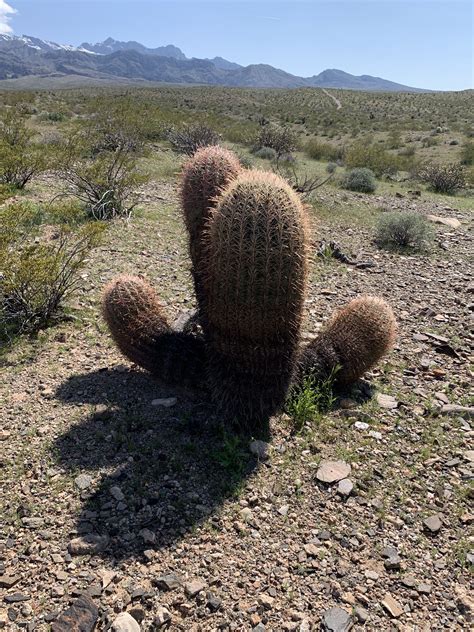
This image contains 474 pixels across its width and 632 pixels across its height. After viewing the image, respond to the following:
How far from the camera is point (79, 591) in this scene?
8.91 feet

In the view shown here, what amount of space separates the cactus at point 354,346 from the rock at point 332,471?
87 centimetres

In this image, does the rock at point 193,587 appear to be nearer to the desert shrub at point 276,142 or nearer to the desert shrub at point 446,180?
the desert shrub at point 446,180

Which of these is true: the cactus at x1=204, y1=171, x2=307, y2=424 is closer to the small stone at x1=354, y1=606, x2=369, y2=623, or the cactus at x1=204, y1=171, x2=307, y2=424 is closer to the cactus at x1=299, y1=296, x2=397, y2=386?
the cactus at x1=299, y1=296, x2=397, y2=386

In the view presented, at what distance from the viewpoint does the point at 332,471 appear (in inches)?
146

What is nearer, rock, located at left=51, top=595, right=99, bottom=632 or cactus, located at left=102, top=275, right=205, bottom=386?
rock, located at left=51, top=595, right=99, bottom=632

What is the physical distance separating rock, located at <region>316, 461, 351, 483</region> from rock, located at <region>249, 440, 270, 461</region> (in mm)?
392

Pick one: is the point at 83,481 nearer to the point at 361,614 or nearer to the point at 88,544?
the point at 88,544

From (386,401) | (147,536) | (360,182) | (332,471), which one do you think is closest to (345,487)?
(332,471)

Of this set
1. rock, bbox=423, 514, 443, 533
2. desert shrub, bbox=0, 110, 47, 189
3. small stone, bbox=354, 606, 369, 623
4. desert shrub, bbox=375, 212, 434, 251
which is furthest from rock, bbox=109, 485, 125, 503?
desert shrub, bbox=0, 110, 47, 189

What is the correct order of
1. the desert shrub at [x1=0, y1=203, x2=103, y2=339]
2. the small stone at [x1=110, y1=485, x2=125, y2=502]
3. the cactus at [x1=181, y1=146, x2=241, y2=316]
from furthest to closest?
1. the desert shrub at [x1=0, y1=203, x2=103, y2=339]
2. the cactus at [x1=181, y1=146, x2=241, y2=316]
3. the small stone at [x1=110, y1=485, x2=125, y2=502]

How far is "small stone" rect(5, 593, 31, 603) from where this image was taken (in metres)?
2.67

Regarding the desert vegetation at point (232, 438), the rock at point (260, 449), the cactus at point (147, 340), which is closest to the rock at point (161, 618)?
the desert vegetation at point (232, 438)

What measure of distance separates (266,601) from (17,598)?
1.28 metres

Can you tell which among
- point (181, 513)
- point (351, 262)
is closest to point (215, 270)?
point (181, 513)
